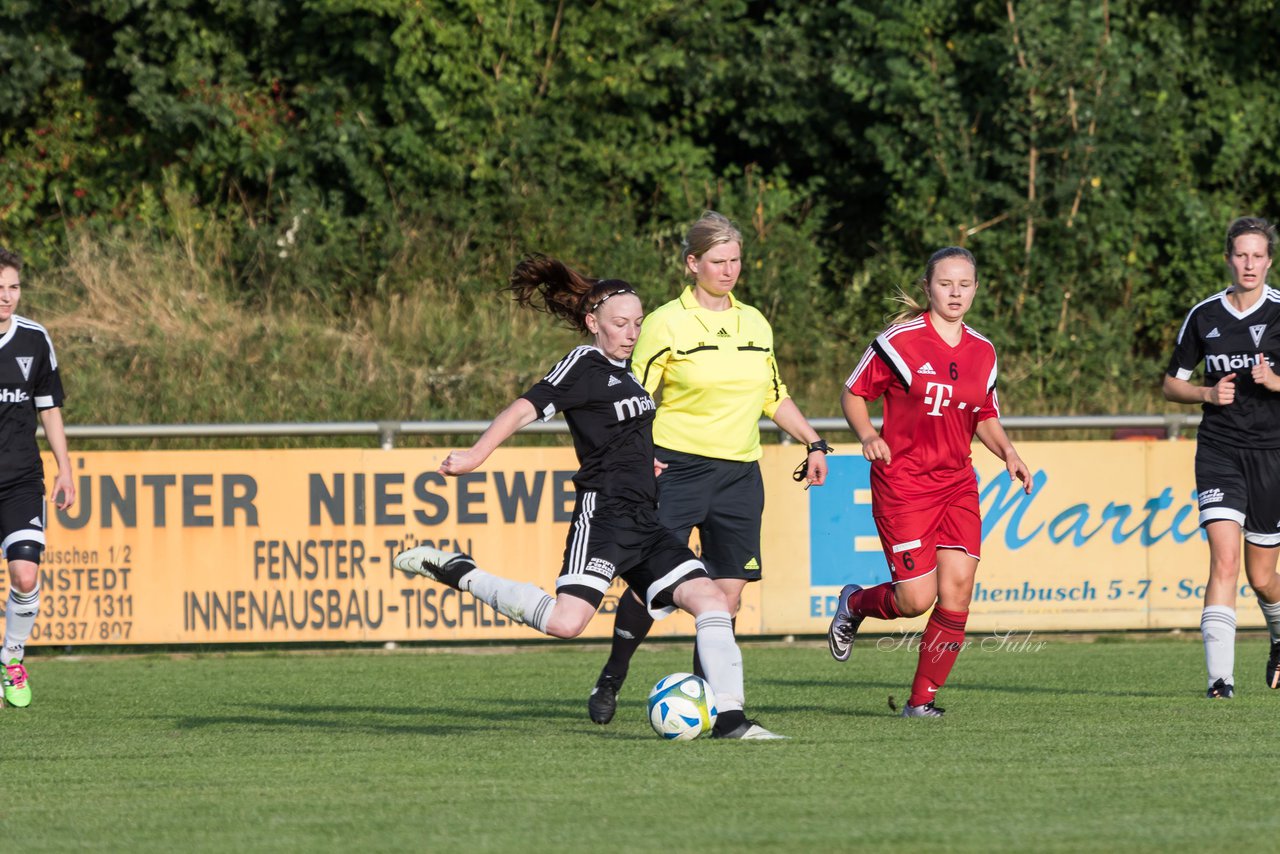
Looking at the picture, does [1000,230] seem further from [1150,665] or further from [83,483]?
[83,483]

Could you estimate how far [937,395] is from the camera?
7188mm

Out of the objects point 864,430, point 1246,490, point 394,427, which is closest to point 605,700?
point 864,430

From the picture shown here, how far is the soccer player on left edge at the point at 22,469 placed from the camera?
831cm

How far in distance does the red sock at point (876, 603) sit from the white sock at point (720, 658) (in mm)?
1165

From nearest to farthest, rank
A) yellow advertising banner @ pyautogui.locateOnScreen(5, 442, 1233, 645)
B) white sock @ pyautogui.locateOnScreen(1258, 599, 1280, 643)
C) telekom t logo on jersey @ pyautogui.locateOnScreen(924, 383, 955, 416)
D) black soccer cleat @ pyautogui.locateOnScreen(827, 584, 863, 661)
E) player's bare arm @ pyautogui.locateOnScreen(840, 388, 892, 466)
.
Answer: player's bare arm @ pyautogui.locateOnScreen(840, 388, 892, 466)
telekom t logo on jersey @ pyautogui.locateOnScreen(924, 383, 955, 416)
black soccer cleat @ pyautogui.locateOnScreen(827, 584, 863, 661)
white sock @ pyautogui.locateOnScreen(1258, 599, 1280, 643)
yellow advertising banner @ pyautogui.locateOnScreen(5, 442, 1233, 645)

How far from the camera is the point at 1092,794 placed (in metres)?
5.18

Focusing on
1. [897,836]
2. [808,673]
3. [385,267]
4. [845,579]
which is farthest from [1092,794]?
[385,267]

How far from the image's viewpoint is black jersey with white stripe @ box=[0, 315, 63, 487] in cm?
833

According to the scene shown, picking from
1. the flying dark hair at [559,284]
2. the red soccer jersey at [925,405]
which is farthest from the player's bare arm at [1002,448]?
the flying dark hair at [559,284]

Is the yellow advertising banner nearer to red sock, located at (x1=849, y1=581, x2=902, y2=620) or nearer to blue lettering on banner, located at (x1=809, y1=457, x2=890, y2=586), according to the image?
blue lettering on banner, located at (x1=809, y1=457, x2=890, y2=586)

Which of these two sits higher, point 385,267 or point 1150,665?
point 385,267

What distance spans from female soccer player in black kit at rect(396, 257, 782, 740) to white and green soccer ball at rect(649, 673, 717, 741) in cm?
5

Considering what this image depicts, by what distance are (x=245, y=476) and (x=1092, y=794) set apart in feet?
23.7

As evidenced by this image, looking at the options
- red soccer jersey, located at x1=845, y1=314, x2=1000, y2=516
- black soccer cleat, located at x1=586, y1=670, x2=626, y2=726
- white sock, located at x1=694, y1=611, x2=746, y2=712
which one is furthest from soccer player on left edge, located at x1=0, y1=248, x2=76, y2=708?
red soccer jersey, located at x1=845, y1=314, x2=1000, y2=516
